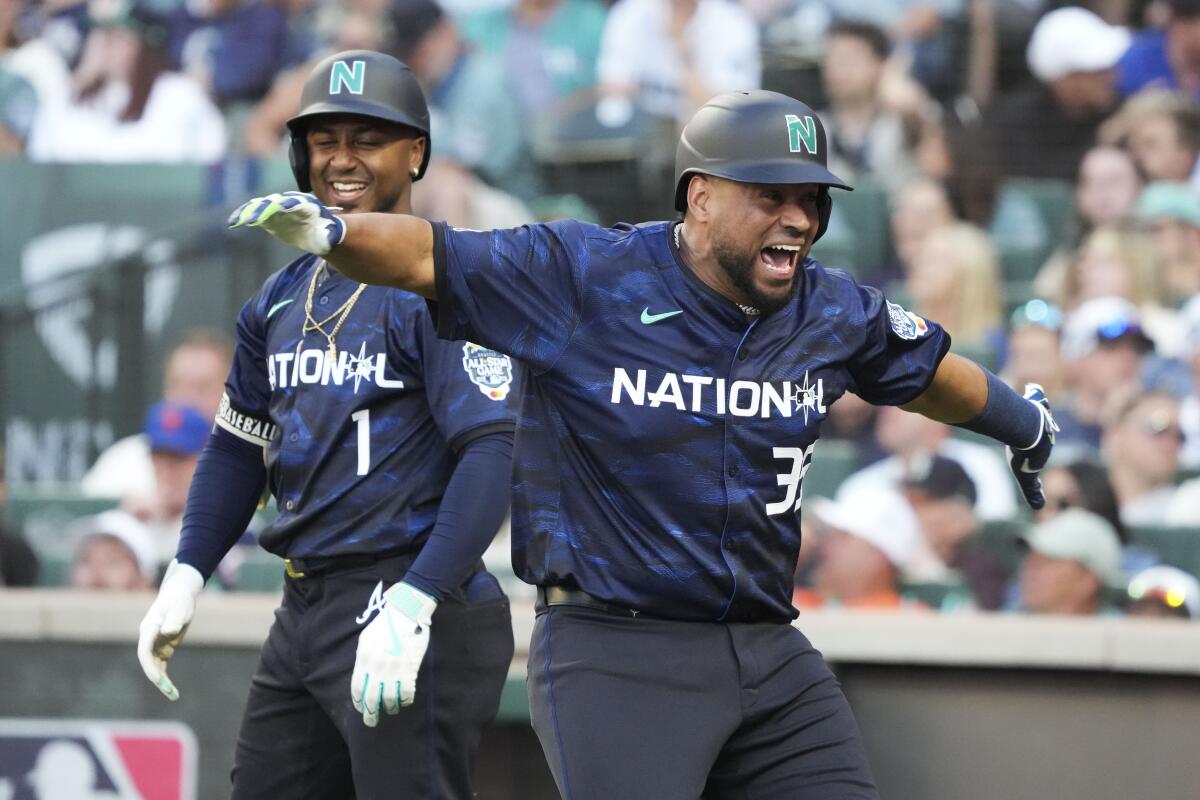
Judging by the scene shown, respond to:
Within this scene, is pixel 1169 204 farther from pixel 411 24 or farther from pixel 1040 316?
pixel 411 24

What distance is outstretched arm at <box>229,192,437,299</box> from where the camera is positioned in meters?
2.91

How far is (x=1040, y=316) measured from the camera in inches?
276

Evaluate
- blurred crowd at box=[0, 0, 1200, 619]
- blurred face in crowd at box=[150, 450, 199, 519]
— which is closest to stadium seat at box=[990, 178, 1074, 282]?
blurred crowd at box=[0, 0, 1200, 619]

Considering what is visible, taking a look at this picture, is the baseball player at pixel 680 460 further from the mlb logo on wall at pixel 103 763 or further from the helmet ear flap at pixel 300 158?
the mlb logo on wall at pixel 103 763

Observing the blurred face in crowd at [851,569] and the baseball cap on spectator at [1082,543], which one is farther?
the blurred face in crowd at [851,569]

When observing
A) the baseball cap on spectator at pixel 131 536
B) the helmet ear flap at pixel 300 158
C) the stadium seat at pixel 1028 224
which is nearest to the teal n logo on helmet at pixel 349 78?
the helmet ear flap at pixel 300 158

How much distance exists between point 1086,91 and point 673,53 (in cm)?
203

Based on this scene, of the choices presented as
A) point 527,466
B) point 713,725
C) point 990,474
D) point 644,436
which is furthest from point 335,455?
point 990,474

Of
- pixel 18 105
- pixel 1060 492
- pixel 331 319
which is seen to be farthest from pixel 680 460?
pixel 18 105

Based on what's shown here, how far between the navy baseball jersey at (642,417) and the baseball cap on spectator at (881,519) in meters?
3.09

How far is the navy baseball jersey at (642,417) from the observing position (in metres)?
3.26

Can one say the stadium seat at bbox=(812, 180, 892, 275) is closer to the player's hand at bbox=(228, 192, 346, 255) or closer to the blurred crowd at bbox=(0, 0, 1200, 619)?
the blurred crowd at bbox=(0, 0, 1200, 619)

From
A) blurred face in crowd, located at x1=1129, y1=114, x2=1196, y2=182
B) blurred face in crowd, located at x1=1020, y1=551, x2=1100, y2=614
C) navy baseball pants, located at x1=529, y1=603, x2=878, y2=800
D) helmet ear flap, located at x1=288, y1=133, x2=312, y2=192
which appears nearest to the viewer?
navy baseball pants, located at x1=529, y1=603, x2=878, y2=800

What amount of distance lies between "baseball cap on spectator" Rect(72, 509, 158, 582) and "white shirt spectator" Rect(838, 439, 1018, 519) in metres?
2.74
